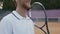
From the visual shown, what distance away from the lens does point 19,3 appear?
154 cm

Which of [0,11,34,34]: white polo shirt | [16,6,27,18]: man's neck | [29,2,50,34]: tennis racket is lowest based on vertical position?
[29,2,50,34]: tennis racket

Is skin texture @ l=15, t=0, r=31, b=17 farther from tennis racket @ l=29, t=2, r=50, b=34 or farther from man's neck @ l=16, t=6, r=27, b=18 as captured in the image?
tennis racket @ l=29, t=2, r=50, b=34

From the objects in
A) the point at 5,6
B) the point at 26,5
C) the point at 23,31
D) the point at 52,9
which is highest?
the point at 26,5

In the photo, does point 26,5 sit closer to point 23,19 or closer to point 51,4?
point 23,19

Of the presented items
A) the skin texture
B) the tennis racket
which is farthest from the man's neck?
the tennis racket

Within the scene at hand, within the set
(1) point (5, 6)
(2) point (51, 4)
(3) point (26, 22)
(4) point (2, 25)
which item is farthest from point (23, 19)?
(2) point (51, 4)

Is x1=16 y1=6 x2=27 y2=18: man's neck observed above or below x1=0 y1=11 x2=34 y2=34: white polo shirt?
above

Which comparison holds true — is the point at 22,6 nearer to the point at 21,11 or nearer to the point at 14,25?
the point at 21,11

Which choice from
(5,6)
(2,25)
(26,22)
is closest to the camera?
(2,25)

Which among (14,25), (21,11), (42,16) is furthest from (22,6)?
(42,16)

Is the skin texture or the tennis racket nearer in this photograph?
the skin texture

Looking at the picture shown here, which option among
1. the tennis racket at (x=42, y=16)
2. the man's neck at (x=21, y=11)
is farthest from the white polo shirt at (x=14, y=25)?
the tennis racket at (x=42, y=16)

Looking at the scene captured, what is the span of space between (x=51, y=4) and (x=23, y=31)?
11971 millimetres

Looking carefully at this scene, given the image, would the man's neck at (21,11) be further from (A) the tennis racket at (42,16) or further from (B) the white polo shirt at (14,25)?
(A) the tennis racket at (42,16)
